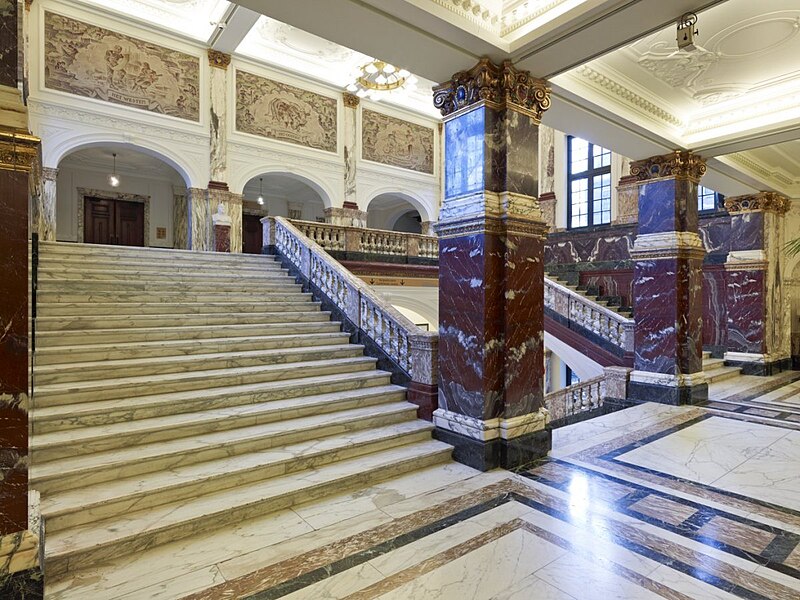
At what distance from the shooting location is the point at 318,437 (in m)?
4.46

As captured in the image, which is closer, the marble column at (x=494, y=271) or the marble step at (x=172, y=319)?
the marble column at (x=494, y=271)

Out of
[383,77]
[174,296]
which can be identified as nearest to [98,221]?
[383,77]

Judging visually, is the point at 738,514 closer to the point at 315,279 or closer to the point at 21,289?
the point at 21,289

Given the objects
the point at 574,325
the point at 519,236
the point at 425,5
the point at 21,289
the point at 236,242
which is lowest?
the point at 574,325

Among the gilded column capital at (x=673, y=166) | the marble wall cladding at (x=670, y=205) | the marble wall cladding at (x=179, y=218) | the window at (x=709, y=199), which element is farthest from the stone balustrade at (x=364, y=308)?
the window at (x=709, y=199)

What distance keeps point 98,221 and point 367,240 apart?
9.71m

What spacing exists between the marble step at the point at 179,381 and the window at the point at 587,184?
9.89 meters

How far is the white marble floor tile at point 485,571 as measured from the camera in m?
2.59

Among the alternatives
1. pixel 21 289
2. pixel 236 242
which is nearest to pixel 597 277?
pixel 236 242

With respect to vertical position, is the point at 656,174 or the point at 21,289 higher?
the point at 656,174

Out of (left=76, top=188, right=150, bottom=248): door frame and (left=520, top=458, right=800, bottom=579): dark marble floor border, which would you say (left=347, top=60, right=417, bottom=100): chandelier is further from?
(left=520, top=458, right=800, bottom=579): dark marble floor border

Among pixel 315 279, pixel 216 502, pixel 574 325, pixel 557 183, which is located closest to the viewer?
pixel 216 502

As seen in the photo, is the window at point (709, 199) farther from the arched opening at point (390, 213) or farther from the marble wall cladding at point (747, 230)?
the arched opening at point (390, 213)

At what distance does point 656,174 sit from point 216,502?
7347 millimetres
